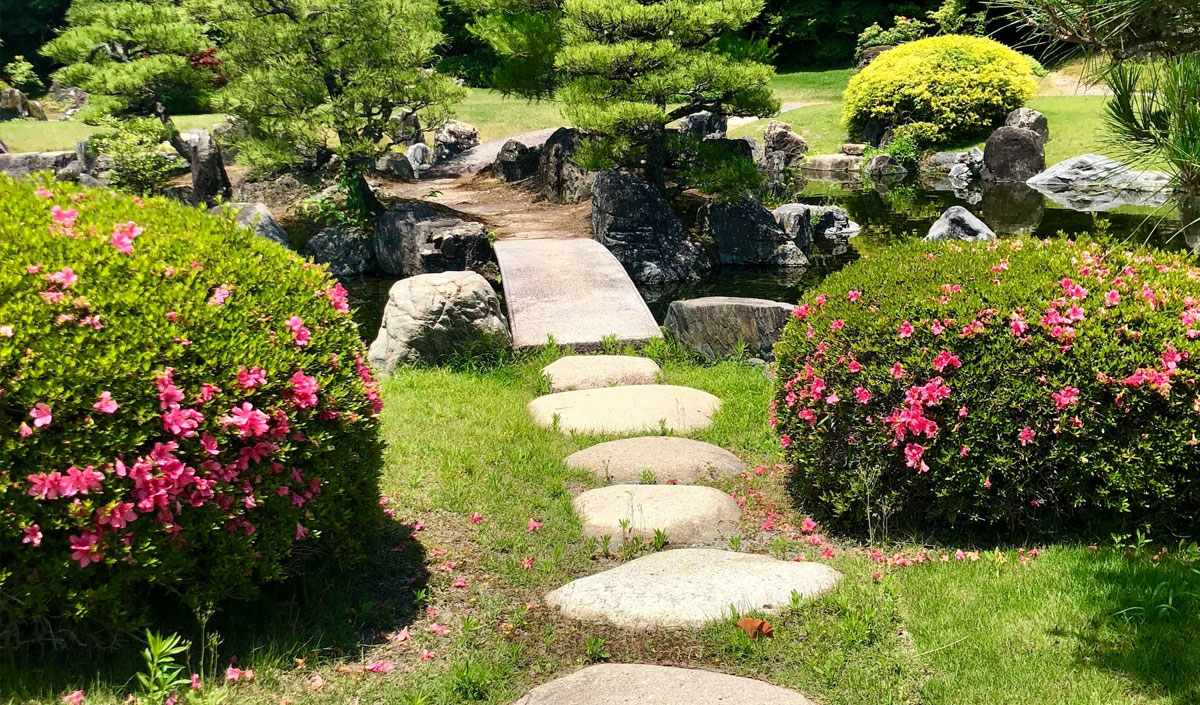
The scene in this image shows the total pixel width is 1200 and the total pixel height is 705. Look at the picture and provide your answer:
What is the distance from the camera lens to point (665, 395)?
671cm

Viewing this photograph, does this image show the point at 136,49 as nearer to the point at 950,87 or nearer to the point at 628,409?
the point at 628,409

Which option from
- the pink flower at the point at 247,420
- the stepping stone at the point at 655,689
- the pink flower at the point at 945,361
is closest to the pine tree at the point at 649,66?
the pink flower at the point at 945,361

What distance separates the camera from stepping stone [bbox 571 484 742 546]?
4.60 meters

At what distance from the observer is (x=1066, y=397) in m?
4.03

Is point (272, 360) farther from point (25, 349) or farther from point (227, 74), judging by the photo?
point (227, 74)

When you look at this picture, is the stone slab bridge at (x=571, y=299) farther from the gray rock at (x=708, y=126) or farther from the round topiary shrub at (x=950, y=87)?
the round topiary shrub at (x=950, y=87)

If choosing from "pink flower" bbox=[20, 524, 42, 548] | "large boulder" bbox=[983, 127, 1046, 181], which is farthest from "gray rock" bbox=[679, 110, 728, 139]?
"pink flower" bbox=[20, 524, 42, 548]

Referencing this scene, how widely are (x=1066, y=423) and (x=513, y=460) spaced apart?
3054mm

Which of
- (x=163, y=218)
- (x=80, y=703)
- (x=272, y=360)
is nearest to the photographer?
(x=80, y=703)

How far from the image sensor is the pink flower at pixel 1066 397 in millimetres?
4016

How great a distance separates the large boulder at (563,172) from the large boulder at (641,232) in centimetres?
249

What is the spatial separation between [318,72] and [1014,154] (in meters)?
15.4

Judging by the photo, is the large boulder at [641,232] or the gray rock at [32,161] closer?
the large boulder at [641,232]

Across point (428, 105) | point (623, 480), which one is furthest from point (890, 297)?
point (428, 105)
